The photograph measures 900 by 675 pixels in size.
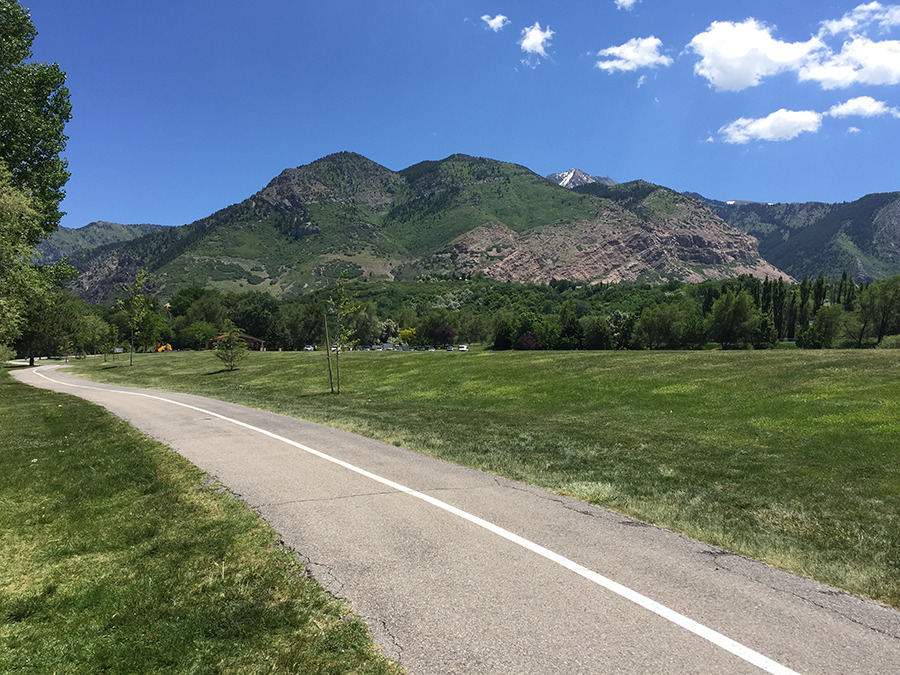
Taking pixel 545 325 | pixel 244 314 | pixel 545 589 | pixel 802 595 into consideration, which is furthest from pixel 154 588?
pixel 244 314

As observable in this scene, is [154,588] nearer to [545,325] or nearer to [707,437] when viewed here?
[707,437]

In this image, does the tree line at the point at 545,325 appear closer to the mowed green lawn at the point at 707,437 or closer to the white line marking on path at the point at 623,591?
the mowed green lawn at the point at 707,437

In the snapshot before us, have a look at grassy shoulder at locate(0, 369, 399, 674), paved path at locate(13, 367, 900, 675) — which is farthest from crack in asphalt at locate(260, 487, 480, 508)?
grassy shoulder at locate(0, 369, 399, 674)

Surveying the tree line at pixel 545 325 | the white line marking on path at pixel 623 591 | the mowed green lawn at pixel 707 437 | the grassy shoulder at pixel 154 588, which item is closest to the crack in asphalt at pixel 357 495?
the white line marking on path at pixel 623 591

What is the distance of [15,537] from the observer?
7.27 metres

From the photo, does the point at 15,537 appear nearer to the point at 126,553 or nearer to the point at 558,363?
the point at 126,553

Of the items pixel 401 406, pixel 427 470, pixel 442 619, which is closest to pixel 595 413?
pixel 401 406

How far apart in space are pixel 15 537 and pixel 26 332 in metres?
85.7

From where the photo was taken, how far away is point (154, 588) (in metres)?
5.50

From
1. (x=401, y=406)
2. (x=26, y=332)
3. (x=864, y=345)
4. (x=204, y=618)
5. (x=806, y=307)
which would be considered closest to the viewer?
(x=204, y=618)

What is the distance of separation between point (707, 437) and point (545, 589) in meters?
14.3

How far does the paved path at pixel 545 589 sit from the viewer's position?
4336 millimetres

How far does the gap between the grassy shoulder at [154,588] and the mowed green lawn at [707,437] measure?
6287 mm

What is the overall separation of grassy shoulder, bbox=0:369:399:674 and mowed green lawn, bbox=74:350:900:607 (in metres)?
6.29
